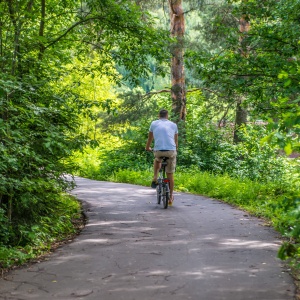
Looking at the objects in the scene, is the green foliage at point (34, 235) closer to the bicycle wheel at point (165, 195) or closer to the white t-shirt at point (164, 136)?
the bicycle wheel at point (165, 195)

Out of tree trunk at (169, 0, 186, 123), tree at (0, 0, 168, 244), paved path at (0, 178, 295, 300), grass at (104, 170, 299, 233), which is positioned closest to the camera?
paved path at (0, 178, 295, 300)

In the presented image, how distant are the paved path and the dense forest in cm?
50

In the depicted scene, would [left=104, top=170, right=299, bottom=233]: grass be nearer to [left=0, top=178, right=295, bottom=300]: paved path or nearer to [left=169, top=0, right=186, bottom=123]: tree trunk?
[left=0, top=178, right=295, bottom=300]: paved path

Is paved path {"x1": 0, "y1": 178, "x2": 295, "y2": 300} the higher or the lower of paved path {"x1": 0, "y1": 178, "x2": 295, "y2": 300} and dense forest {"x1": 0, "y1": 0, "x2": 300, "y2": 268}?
the lower

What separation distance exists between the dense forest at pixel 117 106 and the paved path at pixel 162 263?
50 centimetres

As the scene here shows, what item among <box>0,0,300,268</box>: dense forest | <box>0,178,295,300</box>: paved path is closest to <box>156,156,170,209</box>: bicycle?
<box>0,178,295,300</box>: paved path

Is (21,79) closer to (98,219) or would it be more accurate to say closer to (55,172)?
(55,172)

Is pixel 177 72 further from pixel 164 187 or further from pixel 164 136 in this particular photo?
pixel 164 187

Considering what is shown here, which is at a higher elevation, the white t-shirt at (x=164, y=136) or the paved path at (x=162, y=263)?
the white t-shirt at (x=164, y=136)

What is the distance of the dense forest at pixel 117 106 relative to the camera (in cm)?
823

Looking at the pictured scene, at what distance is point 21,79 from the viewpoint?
30.9 ft

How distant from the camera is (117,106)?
1655 centimetres

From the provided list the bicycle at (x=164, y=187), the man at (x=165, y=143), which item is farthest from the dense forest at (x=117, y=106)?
the bicycle at (x=164, y=187)

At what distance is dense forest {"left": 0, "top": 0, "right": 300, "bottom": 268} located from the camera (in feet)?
27.0
